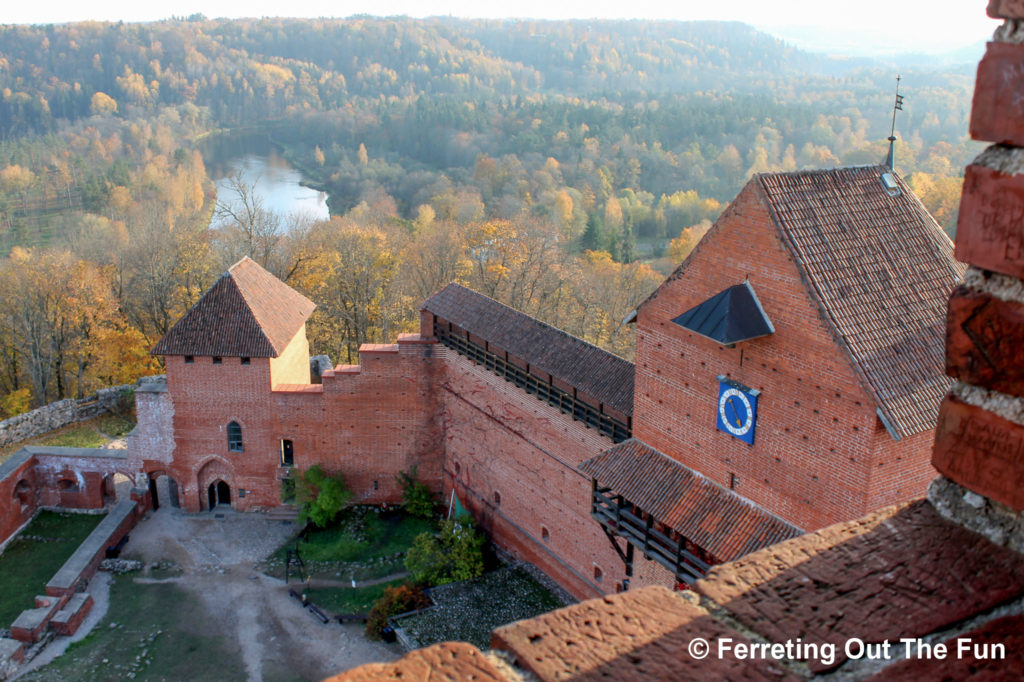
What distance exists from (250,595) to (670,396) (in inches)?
534

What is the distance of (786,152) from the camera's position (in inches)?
3115

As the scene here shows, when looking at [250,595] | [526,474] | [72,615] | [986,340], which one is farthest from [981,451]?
[72,615]

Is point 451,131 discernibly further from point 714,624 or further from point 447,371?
point 714,624

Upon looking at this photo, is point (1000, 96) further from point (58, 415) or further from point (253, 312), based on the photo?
point (58, 415)

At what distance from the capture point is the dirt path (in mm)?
20078

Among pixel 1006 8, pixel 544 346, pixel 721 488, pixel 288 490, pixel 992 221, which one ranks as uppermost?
pixel 1006 8

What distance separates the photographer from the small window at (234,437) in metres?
25.0

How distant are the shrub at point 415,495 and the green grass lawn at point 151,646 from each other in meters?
6.18

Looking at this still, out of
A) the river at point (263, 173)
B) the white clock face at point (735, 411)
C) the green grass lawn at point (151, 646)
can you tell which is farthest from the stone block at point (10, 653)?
the river at point (263, 173)

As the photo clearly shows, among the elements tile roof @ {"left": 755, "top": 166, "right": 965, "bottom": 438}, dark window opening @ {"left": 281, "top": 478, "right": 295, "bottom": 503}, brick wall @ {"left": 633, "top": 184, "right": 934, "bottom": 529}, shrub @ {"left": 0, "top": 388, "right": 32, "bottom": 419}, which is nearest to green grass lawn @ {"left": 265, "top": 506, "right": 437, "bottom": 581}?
dark window opening @ {"left": 281, "top": 478, "right": 295, "bottom": 503}

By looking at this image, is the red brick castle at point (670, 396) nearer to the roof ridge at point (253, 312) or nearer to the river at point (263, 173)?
the roof ridge at point (253, 312)

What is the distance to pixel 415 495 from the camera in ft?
82.2

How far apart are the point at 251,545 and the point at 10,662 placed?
637cm

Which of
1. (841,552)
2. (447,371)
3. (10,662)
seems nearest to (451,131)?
(447,371)
